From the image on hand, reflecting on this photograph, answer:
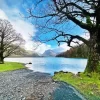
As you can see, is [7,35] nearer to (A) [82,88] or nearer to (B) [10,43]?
(B) [10,43]

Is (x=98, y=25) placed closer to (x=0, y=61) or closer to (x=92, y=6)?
(x=92, y=6)

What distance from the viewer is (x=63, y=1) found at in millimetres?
22250

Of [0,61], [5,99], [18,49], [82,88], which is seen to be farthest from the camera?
[18,49]

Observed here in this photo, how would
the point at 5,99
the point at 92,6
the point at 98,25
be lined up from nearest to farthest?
the point at 5,99 → the point at 92,6 → the point at 98,25

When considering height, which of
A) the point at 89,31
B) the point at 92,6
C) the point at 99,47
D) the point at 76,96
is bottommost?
the point at 76,96

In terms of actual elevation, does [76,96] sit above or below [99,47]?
below

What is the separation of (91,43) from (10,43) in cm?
4322

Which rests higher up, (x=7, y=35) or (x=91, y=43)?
(x=7, y=35)

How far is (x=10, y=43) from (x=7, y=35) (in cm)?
244

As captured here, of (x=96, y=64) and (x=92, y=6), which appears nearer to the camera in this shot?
(x=92, y=6)

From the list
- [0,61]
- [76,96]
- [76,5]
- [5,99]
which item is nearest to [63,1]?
[76,5]

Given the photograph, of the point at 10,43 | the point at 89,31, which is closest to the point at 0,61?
the point at 10,43

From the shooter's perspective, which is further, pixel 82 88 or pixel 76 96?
pixel 82 88

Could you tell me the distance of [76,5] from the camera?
2286 cm
